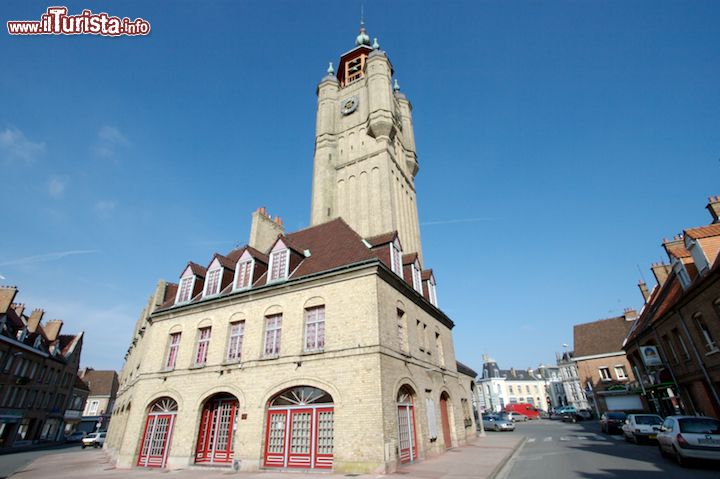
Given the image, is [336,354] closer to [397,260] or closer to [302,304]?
[302,304]

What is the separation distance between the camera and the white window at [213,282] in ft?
61.1

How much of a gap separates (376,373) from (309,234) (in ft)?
33.2

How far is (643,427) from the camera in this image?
17.6 metres

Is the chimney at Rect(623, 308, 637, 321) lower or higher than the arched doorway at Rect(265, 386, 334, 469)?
higher

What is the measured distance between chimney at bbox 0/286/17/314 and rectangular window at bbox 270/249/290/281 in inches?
1311

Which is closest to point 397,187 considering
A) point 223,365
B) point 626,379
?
point 223,365

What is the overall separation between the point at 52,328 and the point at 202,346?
43.2m

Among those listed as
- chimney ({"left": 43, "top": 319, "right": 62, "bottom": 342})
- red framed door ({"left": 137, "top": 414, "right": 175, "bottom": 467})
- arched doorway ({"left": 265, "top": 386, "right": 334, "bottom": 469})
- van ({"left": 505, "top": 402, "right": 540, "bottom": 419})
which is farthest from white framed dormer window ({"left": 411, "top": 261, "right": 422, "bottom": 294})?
van ({"left": 505, "top": 402, "right": 540, "bottom": 419})

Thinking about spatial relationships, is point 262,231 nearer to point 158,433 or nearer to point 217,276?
point 217,276

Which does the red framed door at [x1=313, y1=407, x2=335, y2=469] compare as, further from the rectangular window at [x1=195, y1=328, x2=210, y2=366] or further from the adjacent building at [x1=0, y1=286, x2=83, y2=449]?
the adjacent building at [x1=0, y1=286, x2=83, y2=449]

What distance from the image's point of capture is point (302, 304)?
1534cm

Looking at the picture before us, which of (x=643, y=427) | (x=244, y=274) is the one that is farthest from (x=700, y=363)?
(x=244, y=274)

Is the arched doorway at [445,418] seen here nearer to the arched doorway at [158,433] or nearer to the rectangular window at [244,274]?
the rectangular window at [244,274]

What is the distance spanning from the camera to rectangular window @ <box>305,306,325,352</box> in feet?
47.3
